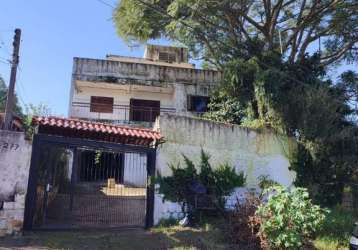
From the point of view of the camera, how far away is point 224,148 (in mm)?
13195

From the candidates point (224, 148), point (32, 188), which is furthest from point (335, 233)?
point (32, 188)

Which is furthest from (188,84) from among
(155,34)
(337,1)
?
(337,1)

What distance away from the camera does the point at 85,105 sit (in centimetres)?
2327

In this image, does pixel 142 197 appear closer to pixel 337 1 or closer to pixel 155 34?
pixel 155 34

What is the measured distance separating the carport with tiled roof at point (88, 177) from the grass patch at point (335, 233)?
4.46 m

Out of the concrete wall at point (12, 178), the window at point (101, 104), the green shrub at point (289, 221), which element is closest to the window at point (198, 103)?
the window at point (101, 104)

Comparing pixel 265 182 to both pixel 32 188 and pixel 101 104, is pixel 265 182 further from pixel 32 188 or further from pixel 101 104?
pixel 101 104

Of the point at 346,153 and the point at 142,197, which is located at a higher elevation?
the point at 346,153

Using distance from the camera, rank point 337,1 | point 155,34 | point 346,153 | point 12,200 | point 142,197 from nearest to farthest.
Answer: point 12,200 < point 142,197 < point 346,153 < point 337,1 < point 155,34

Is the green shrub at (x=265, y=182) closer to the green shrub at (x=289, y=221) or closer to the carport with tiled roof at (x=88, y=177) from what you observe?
the carport with tiled roof at (x=88, y=177)

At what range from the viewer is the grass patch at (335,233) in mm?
10156

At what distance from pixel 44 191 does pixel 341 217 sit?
8420mm

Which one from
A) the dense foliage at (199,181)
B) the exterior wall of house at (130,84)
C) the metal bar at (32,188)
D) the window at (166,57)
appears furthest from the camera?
the window at (166,57)

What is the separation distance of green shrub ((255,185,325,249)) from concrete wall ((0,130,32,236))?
5.71 metres
